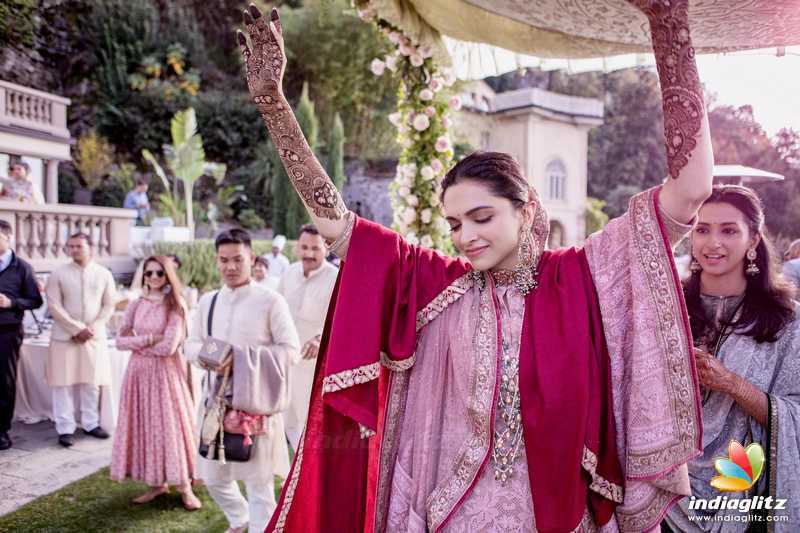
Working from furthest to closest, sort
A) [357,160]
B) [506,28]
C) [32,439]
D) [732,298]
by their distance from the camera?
[357,160], [32,439], [506,28], [732,298]

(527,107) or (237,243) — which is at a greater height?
(527,107)

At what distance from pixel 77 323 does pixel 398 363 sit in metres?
5.29

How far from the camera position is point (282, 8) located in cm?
2550

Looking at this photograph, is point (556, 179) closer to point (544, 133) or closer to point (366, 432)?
point (544, 133)

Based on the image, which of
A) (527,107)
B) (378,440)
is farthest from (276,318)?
(527,107)

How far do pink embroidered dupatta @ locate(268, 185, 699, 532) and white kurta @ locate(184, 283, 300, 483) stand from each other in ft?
5.71

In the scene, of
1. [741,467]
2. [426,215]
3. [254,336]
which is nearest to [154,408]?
[254,336]

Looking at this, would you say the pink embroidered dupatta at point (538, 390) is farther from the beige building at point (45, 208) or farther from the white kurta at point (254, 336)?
the beige building at point (45, 208)

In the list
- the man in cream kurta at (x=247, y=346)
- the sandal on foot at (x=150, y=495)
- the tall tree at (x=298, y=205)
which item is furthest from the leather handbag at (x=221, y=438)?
the tall tree at (x=298, y=205)

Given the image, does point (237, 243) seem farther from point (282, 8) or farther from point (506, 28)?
point (282, 8)

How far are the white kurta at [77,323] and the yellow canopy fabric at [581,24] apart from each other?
465 cm

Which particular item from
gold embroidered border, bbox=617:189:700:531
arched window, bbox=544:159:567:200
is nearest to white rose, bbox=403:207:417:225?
gold embroidered border, bbox=617:189:700:531

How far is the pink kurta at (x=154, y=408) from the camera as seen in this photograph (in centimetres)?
450

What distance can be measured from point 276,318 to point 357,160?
22.2 m
